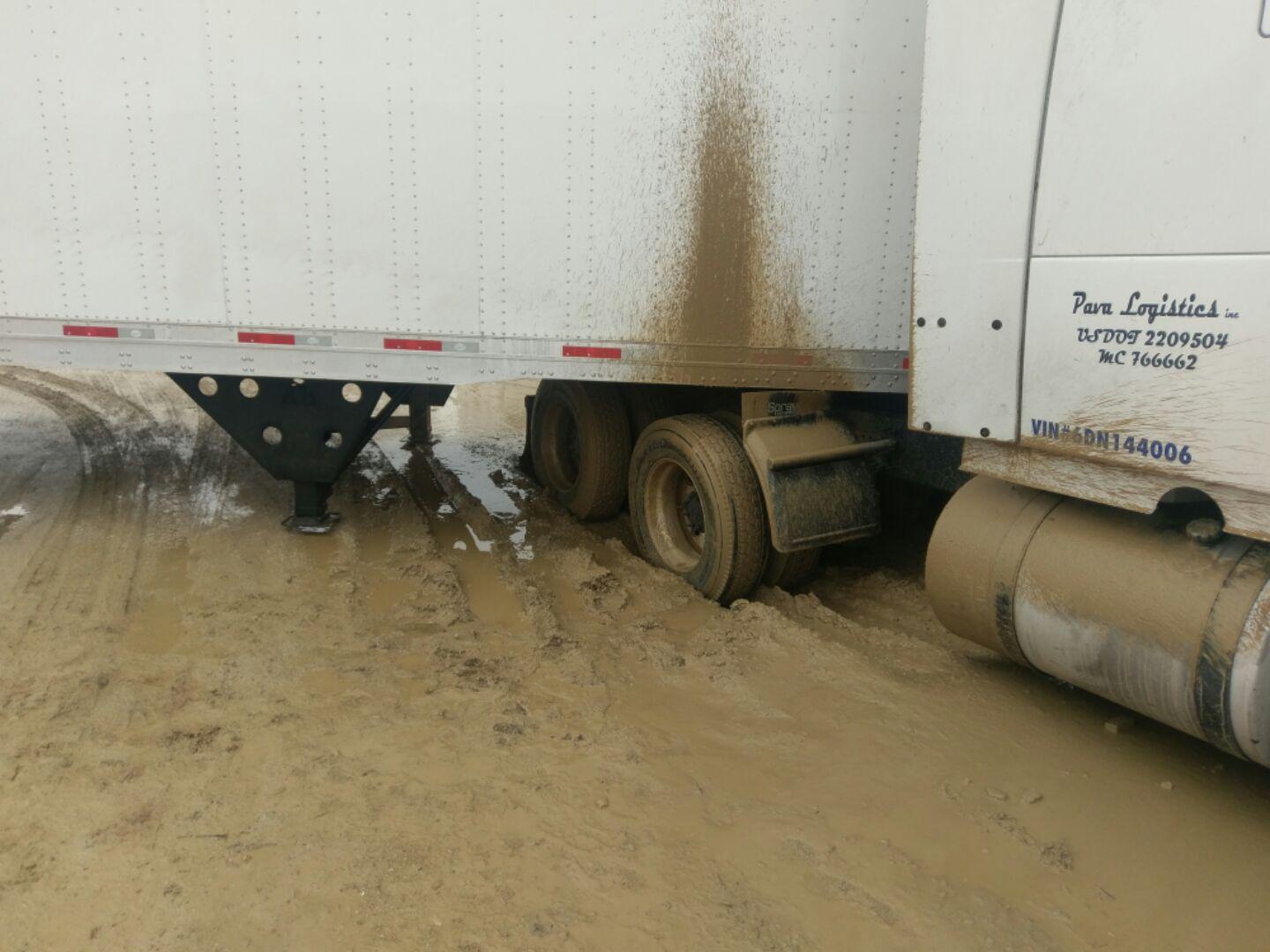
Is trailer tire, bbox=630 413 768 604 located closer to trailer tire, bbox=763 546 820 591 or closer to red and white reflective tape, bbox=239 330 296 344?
trailer tire, bbox=763 546 820 591

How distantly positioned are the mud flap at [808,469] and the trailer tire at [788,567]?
28 centimetres

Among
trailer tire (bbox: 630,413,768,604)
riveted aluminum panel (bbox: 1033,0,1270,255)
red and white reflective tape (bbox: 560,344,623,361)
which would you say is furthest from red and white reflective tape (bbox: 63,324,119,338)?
riveted aluminum panel (bbox: 1033,0,1270,255)

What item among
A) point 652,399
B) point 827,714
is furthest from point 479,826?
point 652,399

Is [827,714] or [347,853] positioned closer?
[347,853]

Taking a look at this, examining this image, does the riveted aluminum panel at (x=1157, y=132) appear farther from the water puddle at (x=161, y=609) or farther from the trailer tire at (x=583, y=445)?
the water puddle at (x=161, y=609)

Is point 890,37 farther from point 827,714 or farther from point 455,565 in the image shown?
point 455,565

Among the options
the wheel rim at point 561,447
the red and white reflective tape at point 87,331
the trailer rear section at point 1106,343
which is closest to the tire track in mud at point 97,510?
the red and white reflective tape at point 87,331

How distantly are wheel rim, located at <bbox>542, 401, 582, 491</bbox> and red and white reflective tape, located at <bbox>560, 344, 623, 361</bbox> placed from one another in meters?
2.33

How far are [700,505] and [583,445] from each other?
1.42 m

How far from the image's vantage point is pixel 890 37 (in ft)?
15.4

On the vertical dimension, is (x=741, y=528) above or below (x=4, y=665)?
above

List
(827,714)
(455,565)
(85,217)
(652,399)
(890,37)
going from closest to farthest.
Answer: (827,714) < (890,37) < (85,217) < (455,565) < (652,399)

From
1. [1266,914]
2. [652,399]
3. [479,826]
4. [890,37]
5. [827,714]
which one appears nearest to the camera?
[1266,914]

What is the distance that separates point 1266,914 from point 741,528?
9.47 ft
